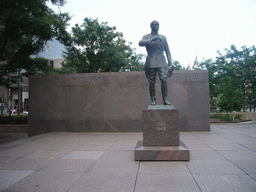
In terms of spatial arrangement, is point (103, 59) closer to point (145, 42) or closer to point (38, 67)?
point (38, 67)

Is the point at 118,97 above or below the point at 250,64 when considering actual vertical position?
below

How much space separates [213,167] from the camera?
16.0 ft

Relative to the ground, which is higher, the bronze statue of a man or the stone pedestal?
the bronze statue of a man

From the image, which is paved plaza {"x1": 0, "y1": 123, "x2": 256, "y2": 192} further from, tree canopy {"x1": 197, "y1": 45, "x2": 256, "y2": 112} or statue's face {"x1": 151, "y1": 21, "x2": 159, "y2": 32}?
tree canopy {"x1": 197, "y1": 45, "x2": 256, "y2": 112}

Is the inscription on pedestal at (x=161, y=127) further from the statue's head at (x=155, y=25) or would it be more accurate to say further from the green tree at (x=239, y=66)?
the green tree at (x=239, y=66)

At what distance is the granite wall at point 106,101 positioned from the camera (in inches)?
451

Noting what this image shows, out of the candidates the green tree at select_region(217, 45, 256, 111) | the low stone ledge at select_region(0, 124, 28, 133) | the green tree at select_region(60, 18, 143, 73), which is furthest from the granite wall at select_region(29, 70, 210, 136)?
the green tree at select_region(217, 45, 256, 111)

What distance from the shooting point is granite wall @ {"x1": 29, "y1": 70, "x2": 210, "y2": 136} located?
11.5 metres

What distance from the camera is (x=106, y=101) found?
39.2ft

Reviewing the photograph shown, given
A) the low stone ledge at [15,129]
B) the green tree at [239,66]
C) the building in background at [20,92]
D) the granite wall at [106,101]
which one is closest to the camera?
the granite wall at [106,101]

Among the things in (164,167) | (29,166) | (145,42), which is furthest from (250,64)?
(29,166)

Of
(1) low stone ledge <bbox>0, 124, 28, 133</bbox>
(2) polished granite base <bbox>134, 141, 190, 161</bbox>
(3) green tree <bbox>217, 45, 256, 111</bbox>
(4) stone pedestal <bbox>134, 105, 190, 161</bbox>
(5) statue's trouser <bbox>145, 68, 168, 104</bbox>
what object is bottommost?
(1) low stone ledge <bbox>0, 124, 28, 133</bbox>

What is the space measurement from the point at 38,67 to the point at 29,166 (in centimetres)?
1178

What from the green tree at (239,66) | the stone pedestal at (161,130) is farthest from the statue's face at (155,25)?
the green tree at (239,66)
